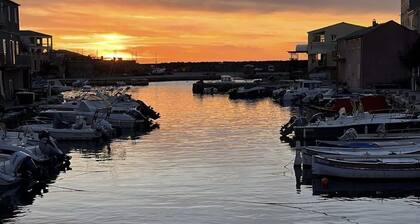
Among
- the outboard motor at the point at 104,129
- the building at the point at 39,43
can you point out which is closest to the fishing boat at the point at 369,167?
the outboard motor at the point at 104,129

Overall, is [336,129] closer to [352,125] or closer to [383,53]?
[352,125]

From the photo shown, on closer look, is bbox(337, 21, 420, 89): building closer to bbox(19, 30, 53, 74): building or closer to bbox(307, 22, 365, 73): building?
bbox(307, 22, 365, 73): building

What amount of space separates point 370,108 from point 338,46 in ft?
134

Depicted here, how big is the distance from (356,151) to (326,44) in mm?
66069

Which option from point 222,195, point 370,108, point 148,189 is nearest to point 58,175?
point 148,189

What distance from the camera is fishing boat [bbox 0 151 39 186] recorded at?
22.3 metres

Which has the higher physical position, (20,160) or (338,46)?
(338,46)

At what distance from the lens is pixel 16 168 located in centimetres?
2289

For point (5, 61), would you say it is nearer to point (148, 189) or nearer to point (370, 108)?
point (370, 108)

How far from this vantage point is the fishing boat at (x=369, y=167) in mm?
22547

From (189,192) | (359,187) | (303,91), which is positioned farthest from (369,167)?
(303,91)

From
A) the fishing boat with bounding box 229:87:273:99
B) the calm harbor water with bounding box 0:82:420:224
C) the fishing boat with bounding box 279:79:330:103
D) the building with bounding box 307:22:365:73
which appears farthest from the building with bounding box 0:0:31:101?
the building with bounding box 307:22:365:73

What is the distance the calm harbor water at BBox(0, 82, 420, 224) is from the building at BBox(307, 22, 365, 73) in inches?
2135

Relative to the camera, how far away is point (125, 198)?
21.1 m
